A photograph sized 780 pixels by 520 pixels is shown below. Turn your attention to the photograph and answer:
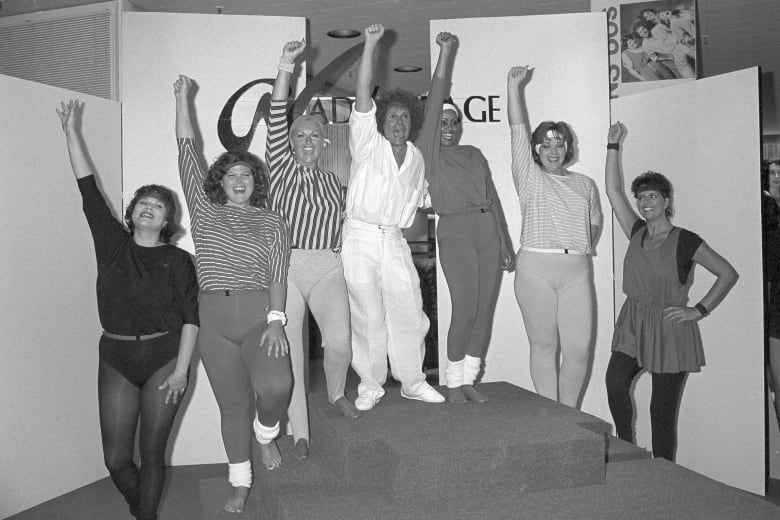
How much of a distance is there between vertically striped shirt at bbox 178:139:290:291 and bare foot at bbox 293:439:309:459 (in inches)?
32.2

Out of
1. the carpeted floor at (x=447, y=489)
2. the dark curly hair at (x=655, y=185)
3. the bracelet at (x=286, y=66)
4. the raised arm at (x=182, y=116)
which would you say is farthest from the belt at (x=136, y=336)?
the dark curly hair at (x=655, y=185)

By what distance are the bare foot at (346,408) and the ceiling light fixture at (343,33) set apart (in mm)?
4097

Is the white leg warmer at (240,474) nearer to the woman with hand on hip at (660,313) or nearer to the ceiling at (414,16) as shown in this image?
the woman with hand on hip at (660,313)

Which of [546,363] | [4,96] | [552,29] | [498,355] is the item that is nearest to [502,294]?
[498,355]

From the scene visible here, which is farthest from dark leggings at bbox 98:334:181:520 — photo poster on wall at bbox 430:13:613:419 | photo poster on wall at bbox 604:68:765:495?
photo poster on wall at bbox 604:68:765:495

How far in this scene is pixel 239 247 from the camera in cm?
280

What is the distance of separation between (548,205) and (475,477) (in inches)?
57.2

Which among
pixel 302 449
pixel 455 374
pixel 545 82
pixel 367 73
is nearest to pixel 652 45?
pixel 545 82

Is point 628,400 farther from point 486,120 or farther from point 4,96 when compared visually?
point 4,96

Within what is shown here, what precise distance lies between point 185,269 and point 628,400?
2.32 meters

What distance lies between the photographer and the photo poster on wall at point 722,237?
149 inches

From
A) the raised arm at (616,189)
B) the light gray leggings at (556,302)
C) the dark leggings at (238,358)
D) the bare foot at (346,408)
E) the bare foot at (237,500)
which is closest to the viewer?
the dark leggings at (238,358)

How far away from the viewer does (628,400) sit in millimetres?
3779

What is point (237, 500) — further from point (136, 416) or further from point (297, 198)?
point (297, 198)
